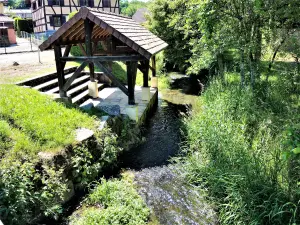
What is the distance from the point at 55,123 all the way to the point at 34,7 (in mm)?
32582

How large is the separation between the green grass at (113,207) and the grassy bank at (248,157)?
1470mm

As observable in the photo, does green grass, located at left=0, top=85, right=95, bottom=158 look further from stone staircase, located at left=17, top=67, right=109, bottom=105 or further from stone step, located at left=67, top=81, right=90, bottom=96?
stone step, located at left=67, top=81, right=90, bottom=96

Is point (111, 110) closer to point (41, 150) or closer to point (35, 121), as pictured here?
point (35, 121)

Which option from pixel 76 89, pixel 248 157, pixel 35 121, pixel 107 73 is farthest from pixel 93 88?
pixel 248 157

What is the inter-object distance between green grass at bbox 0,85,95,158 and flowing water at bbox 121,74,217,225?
174 centimetres

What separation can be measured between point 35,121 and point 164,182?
3.37m

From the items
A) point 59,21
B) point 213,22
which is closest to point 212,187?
point 213,22

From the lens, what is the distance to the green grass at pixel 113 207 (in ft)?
14.2

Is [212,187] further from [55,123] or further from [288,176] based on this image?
[55,123]

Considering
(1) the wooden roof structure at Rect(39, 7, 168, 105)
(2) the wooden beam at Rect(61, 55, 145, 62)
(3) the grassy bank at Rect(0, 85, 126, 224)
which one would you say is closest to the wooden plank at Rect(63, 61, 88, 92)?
(1) the wooden roof structure at Rect(39, 7, 168, 105)

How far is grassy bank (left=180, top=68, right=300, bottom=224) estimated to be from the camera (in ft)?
12.4

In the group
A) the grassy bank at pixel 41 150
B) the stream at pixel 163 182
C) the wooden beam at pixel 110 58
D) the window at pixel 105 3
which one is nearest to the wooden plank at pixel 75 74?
the wooden beam at pixel 110 58

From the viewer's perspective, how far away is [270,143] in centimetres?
470

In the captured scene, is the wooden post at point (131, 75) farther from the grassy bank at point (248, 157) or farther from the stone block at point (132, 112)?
the grassy bank at point (248, 157)
